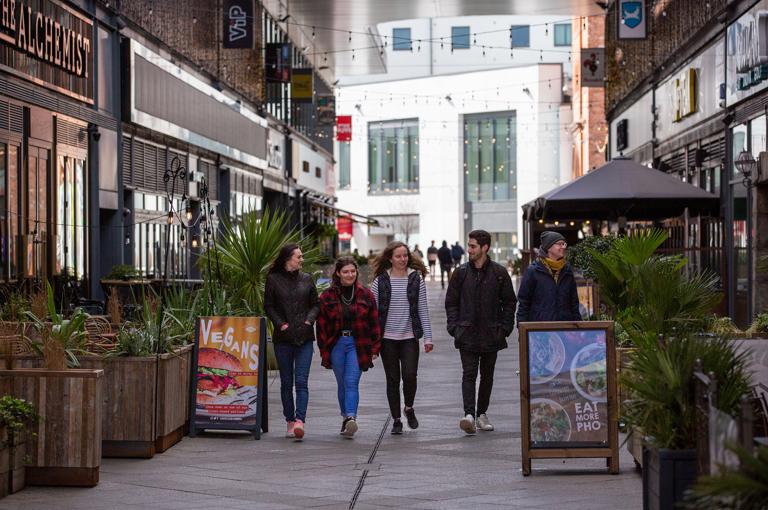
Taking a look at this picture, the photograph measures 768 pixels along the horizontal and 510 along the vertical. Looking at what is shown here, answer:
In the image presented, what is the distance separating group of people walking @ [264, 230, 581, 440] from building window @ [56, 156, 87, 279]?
11.6 meters

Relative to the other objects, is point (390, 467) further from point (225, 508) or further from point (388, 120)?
point (388, 120)

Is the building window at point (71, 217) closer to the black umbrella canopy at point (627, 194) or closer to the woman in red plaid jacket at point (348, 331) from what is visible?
the black umbrella canopy at point (627, 194)

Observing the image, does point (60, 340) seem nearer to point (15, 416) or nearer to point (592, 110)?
point (15, 416)

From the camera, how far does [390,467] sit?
10.2m

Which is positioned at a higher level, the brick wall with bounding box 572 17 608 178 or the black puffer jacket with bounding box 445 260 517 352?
the brick wall with bounding box 572 17 608 178

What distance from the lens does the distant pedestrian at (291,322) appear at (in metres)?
12.1

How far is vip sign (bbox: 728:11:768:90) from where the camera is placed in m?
20.8

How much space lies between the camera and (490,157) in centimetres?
8006

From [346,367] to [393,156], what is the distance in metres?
71.8

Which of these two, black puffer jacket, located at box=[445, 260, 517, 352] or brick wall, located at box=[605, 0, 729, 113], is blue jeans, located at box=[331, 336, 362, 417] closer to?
black puffer jacket, located at box=[445, 260, 517, 352]

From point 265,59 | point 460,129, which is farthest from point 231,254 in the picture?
point 460,129

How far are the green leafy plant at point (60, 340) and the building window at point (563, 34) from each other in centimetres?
7430

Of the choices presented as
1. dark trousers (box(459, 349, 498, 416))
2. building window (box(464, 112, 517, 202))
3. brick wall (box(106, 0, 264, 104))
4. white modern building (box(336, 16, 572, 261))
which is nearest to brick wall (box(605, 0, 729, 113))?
brick wall (box(106, 0, 264, 104))

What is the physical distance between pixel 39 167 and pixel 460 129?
58.8 m
